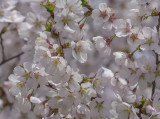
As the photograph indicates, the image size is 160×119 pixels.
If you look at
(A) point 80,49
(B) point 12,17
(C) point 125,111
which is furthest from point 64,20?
(B) point 12,17

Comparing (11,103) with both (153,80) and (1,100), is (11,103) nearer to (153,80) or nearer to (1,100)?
(1,100)

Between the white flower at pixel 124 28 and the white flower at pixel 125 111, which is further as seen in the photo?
the white flower at pixel 124 28

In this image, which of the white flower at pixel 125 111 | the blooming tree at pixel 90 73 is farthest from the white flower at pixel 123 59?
the white flower at pixel 125 111

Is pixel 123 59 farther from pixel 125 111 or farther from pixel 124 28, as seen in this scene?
pixel 125 111

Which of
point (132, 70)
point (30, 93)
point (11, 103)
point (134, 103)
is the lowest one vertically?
point (11, 103)

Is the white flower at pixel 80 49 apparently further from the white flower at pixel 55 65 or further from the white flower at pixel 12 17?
the white flower at pixel 12 17

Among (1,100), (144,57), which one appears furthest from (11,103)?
(144,57)

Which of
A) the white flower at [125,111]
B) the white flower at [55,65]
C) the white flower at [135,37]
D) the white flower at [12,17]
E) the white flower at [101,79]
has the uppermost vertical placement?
the white flower at [135,37]

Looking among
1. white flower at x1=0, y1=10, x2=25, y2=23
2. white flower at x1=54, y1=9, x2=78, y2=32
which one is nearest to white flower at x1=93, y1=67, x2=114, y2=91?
white flower at x1=54, y1=9, x2=78, y2=32

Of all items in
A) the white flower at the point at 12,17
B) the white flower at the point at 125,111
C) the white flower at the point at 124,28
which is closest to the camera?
the white flower at the point at 125,111
